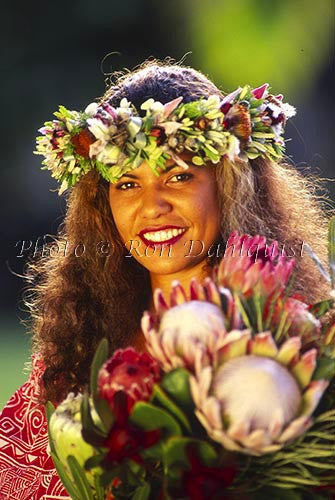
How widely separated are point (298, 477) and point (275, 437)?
255 mm

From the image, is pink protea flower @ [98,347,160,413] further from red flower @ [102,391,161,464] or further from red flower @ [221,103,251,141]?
red flower @ [221,103,251,141]

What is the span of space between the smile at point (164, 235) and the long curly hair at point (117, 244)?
0.61 feet

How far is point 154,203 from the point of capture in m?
3.56

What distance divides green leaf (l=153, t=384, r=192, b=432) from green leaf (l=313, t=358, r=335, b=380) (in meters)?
0.28

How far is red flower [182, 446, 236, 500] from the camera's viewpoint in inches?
94.1

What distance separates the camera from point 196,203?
3.59m

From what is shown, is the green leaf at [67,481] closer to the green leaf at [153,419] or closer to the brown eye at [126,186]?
the green leaf at [153,419]

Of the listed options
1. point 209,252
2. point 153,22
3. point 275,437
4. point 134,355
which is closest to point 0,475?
point 209,252

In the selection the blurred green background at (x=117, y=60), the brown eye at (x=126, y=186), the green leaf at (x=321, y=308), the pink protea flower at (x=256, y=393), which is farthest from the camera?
the blurred green background at (x=117, y=60)

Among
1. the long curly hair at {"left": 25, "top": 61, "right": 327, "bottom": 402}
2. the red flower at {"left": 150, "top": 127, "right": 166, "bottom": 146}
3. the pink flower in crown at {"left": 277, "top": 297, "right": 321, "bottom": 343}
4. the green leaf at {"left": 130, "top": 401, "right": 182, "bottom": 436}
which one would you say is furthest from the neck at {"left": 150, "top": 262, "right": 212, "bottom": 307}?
the green leaf at {"left": 130, "top": 401, "right": 182, "bottom": 436}

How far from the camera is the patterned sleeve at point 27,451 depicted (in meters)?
3.82

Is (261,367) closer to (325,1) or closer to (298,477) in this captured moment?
(298,477)

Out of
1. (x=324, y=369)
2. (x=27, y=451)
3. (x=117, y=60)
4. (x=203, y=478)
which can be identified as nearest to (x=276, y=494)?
(x=203, y=478)

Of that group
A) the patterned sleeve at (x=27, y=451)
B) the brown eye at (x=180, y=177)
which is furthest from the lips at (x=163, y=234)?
the patterned sleeve at (x=27, y=451)
